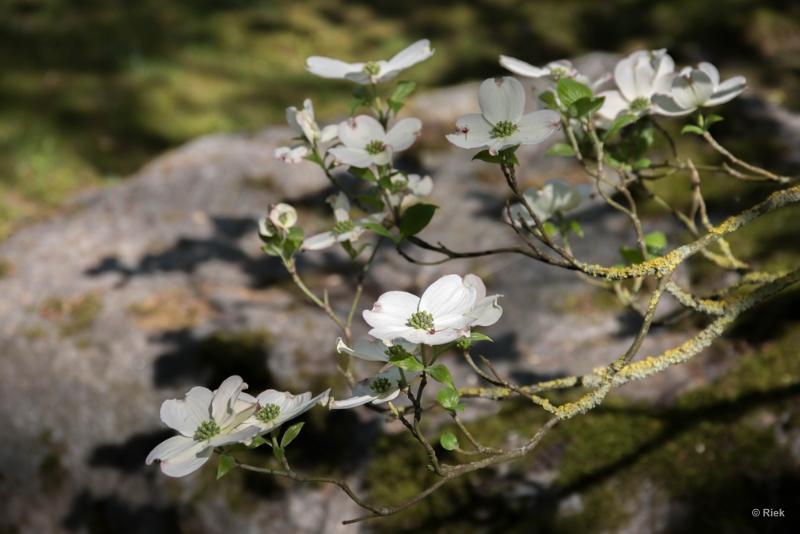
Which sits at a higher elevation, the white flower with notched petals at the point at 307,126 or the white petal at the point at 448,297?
the white flower with notched petals at the point at 307,126

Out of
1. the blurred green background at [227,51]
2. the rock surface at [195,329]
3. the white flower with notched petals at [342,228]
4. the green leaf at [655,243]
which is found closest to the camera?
the white flower with notched petals at [342,228]

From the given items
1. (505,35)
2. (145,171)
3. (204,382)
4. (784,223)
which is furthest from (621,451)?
(505,35)

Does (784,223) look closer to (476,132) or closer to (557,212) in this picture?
(557,212)

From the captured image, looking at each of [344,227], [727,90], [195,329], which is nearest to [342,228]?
[344,227]

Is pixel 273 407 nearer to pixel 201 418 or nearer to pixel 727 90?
pixel 201 418

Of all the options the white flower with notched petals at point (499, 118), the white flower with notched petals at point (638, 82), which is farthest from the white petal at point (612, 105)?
the white flower with notched petals at point (499, 118)

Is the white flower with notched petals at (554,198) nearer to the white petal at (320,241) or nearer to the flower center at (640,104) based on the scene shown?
the flower center at (640,104)

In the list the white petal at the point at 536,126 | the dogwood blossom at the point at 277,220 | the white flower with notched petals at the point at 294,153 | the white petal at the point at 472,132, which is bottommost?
the dogwood blossom at the point at 277,220
